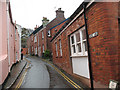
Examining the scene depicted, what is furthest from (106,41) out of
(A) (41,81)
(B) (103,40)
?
(A) (41,81)

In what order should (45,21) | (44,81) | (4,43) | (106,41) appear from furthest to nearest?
(45,21)
(4,43)
(44,81)
(106,41)

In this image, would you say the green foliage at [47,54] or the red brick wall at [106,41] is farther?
the green foliage at [47,54]

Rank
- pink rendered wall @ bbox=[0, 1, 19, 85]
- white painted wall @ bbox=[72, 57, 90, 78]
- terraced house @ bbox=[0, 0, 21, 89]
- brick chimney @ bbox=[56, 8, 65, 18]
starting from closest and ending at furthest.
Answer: white painted wall @ bbox=[72, 57, 90, 78] → pink rendered wall @ bbox=[0, 1, 19, 85] → terraced house @ bbox=[0, 0, 21, 89] → brick chimney @ bbox=[56, 8, 65, 18]

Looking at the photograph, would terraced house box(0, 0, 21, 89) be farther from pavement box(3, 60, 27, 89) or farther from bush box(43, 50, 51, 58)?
bush box(43, 50, 51, 58)

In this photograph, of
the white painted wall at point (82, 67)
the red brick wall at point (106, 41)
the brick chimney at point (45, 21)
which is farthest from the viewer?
the brick chimney at point (45, 21)

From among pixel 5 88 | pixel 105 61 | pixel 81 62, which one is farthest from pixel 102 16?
pixel 5 88

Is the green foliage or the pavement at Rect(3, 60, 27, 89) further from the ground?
the green foliage

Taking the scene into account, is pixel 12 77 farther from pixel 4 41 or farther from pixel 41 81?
pixel 4 41

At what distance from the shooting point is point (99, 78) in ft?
14.6

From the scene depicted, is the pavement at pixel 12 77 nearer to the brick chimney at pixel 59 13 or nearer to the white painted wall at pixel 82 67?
the white painted wall at pixel 82 67

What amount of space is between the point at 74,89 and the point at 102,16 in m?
3.73

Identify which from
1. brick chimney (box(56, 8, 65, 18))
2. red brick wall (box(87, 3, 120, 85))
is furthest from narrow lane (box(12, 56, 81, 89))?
brick chimney (box(56, 8, 65, 18))

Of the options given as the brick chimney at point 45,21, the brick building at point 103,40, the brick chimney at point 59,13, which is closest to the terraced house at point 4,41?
the brick building at point 103,40

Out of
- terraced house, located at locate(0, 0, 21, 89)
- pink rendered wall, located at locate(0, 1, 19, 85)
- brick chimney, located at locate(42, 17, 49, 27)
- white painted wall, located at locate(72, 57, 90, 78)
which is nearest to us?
white painted wall, located at locate(72, 57, 90, 78)
